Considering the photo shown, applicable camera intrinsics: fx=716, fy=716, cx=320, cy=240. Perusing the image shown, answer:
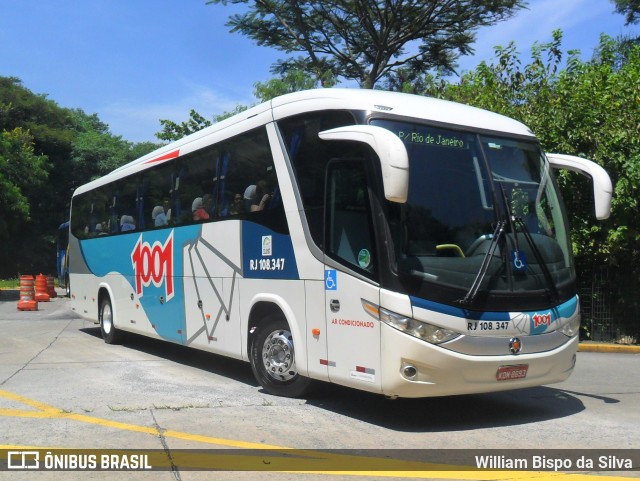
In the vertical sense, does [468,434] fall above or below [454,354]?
below

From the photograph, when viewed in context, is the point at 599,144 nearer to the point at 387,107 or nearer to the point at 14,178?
the point at 387,107

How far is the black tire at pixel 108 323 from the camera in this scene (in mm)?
14086

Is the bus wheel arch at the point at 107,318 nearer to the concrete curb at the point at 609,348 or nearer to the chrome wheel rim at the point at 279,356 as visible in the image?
the chrome wheel rim at the point at 279,356

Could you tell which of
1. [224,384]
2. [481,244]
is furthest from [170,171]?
[481,244]

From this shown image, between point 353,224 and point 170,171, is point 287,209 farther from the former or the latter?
point 170,171

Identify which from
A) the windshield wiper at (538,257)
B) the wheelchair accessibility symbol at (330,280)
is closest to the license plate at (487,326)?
the windshield wiper at (538,257)

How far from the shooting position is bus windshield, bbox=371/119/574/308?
22.3 ft

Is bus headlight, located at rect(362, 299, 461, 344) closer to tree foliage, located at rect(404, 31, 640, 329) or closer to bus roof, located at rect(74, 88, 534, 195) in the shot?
bus roof, located at rect(74, 88, 534, 195)

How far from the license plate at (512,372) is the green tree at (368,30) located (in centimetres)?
1801

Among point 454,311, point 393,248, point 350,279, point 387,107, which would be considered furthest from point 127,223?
point 454,311

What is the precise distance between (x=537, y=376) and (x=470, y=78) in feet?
40.0

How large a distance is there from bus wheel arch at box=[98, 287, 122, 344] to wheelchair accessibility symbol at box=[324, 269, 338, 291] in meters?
7.73

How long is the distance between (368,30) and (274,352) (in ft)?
57.0

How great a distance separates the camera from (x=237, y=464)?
5852 mm
